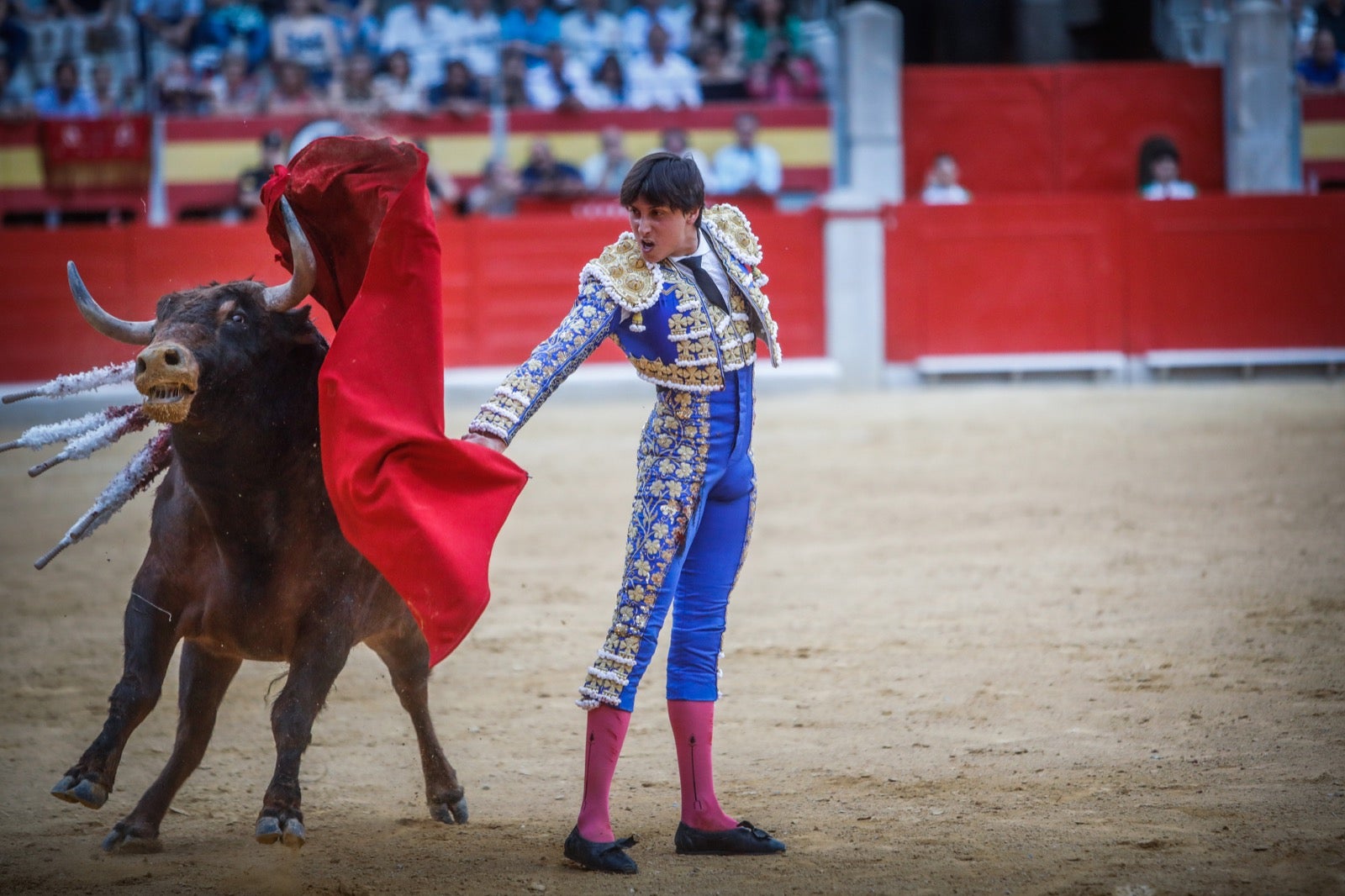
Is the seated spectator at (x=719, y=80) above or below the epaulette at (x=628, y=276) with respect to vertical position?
above

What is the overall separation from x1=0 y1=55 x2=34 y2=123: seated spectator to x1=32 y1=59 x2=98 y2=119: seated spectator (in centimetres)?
8

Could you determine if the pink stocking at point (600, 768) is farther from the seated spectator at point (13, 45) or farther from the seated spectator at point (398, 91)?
the seated spectator at point (13, 45)

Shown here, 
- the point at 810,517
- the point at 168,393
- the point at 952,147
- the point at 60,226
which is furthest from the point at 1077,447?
the point at 60,226

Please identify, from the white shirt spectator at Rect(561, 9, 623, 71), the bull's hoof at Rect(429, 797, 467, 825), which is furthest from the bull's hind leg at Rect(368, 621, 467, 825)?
the white shirt spectator at Rect(561, 9, 623, 71)

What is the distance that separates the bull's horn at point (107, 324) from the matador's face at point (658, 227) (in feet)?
2.99

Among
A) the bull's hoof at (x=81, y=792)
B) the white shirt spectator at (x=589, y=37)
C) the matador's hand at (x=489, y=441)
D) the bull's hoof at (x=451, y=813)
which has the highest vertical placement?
the white shirt spectator at (x=589, y=37)

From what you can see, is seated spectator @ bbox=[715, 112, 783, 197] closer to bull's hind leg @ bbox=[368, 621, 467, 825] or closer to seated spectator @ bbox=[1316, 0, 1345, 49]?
seated spectator @ bbox=[1316, 0, 1345, 49]

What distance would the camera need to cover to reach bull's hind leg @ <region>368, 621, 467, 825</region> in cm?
308

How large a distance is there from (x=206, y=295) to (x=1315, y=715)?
2.55 m

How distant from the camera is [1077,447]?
7.79 m

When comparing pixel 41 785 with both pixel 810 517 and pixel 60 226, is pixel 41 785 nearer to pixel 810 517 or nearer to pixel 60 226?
pixel 810 517

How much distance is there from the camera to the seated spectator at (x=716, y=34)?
1184 centimetres

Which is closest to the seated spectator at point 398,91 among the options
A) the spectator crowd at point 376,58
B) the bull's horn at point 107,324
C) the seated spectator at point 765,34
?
the spectator crowd at point 376,58

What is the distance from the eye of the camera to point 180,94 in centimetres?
1088
